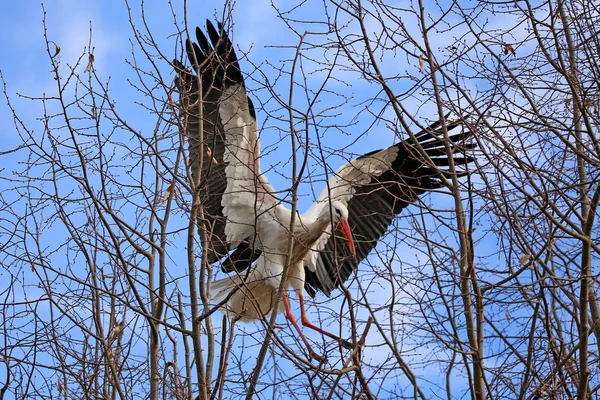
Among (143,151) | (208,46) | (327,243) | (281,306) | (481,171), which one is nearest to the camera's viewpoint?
(481,171)

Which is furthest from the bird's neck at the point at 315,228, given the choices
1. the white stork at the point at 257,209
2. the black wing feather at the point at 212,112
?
the black wing feather at the point at 212,112

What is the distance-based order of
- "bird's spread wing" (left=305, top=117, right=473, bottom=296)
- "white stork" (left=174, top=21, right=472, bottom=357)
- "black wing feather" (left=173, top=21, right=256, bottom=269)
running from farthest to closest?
"bird's spread wing" (left=305, top=117, right=473, bottom=296)
"white stork" (left=174, top=21, right=472, bottom=357)
"black wing feather" (left=173, top=21, right=256, bottom=269)

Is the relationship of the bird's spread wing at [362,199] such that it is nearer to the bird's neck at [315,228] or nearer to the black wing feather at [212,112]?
the bird's neck at [315,228]

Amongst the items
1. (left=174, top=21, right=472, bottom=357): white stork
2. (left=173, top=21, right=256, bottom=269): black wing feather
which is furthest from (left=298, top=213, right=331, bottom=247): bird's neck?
(left=173, top=21, right=256, bottom=269): black wing feather

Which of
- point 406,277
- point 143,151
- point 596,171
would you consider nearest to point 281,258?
point 143,151

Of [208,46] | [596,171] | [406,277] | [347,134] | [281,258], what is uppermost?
[208,46]

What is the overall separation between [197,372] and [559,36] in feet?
7.88

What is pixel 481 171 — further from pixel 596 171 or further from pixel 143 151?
pixel 143 151

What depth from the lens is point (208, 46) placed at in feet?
18.3

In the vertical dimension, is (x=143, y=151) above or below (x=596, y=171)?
above

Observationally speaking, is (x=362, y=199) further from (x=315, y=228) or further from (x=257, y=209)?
(x=257, y=209)

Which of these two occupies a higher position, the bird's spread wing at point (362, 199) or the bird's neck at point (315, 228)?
the bird's spread wing at point (362, 199)

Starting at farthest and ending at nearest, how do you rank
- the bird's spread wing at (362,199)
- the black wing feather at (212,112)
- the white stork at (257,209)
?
1. the bird's spread wing at (362,199)
2. the white stork at (257,209)
3. the black wing feather at (212,112)

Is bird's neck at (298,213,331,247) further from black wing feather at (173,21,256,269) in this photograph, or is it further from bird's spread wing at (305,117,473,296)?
black wing feather at (173,21,256,269)
